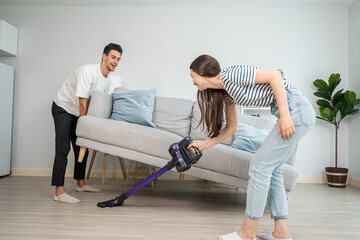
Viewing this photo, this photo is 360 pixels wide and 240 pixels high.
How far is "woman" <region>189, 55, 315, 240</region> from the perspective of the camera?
51.9 inches

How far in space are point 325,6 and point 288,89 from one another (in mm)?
2941

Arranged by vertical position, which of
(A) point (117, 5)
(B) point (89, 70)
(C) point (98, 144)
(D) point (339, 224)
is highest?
(A) point (117, 5)

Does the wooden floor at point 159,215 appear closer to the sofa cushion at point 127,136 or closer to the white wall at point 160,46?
the sofa cushion at point 127,136

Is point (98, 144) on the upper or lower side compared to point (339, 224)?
upper

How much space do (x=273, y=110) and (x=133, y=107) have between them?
160 centimetres

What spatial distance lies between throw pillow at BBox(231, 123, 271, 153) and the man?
125cm

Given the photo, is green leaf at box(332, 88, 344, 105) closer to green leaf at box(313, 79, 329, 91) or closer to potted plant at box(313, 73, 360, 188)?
potted plant at box(313, 73, 360, 188)

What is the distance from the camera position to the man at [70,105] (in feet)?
7.43

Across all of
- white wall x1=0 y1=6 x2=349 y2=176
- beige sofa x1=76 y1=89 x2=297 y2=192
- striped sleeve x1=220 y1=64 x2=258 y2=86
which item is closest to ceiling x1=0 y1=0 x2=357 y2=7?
white wall x1=0 y1=6 x2=349 y2=176

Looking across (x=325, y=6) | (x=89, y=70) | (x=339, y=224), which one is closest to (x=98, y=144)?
(x=89, y=70)

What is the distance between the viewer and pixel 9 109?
3.61 meters

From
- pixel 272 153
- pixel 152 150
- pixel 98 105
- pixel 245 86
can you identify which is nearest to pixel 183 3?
pixel 98 105

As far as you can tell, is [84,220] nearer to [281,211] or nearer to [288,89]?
[281,211]

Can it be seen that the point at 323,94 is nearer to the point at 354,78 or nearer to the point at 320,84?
the point at 320,84
